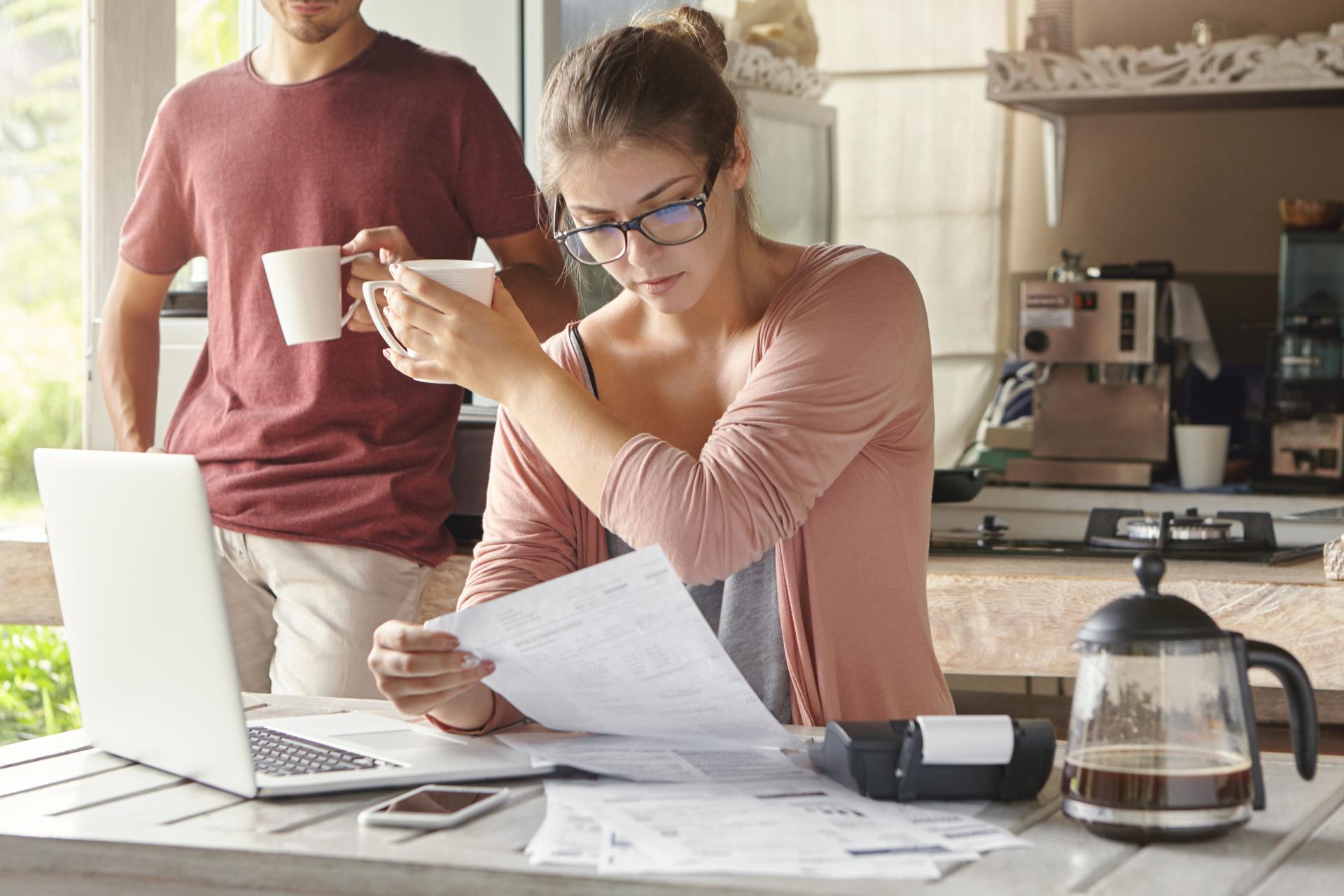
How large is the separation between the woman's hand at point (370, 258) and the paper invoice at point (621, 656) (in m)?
0.41

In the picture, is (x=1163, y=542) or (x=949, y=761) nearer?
(x=949, y=761)

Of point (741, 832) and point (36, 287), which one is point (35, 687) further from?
point (741, 832)

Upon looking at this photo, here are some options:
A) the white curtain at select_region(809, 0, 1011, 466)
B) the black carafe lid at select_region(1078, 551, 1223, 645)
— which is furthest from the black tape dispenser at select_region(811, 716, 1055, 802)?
the white curtain at select_region(809, 0, 1011, 466)

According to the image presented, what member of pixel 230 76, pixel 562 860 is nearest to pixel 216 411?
pixel 230 76

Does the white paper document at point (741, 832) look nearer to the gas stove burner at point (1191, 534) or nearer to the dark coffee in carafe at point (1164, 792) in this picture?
the dark coffee in carafe at point (1164, 792)

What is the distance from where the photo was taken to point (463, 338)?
1315mm

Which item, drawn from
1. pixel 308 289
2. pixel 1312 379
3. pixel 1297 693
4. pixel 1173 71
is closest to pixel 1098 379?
pixel 1312 379

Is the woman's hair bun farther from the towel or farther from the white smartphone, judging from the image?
the towel

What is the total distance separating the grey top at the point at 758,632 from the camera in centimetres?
148

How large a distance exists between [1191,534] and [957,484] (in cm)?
37

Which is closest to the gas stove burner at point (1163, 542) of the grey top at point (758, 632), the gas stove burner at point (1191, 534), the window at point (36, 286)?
the gas stove burner at point (1191, 534)

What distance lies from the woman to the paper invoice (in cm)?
6

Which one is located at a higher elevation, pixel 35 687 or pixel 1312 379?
pixel 1312 379

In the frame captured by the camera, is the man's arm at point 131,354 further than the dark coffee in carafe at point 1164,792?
Yes
